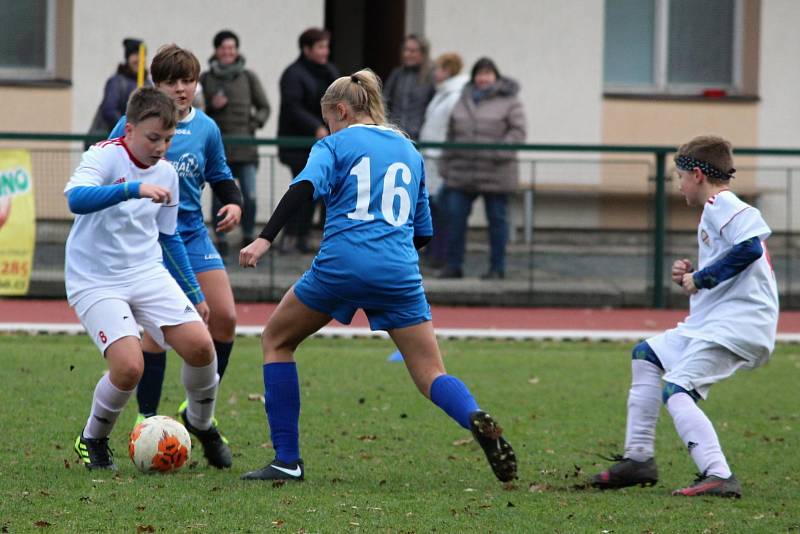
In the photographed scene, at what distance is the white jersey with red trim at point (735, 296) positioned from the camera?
6.04m

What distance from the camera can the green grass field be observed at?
530 cm

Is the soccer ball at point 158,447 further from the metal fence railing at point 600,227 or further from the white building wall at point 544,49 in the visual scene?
the white building wall at point 544,49

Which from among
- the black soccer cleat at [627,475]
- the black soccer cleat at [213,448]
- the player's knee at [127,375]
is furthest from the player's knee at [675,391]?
the player's knee at [127,375]

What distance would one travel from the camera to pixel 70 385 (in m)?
8.82

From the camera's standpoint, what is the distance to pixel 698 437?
6.03m

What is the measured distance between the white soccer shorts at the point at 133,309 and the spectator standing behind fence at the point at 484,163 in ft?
24.2

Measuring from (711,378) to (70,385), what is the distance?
13.9 feet

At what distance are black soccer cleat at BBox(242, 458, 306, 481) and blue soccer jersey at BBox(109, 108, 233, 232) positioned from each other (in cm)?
153

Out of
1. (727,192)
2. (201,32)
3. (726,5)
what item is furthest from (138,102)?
(726,5)

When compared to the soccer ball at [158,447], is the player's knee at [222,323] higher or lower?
higher

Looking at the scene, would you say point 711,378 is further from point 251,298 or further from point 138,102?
point 251,298

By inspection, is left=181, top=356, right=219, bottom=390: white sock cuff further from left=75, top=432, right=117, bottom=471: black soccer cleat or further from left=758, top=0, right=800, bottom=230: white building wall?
left=758, top=0, right=800, bottom=230: white building wall

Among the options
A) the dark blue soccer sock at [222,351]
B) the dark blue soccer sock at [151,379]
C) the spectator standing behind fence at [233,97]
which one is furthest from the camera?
the spectator standing behind fence at [233,97]

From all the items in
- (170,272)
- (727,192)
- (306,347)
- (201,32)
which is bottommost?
(306,347)
